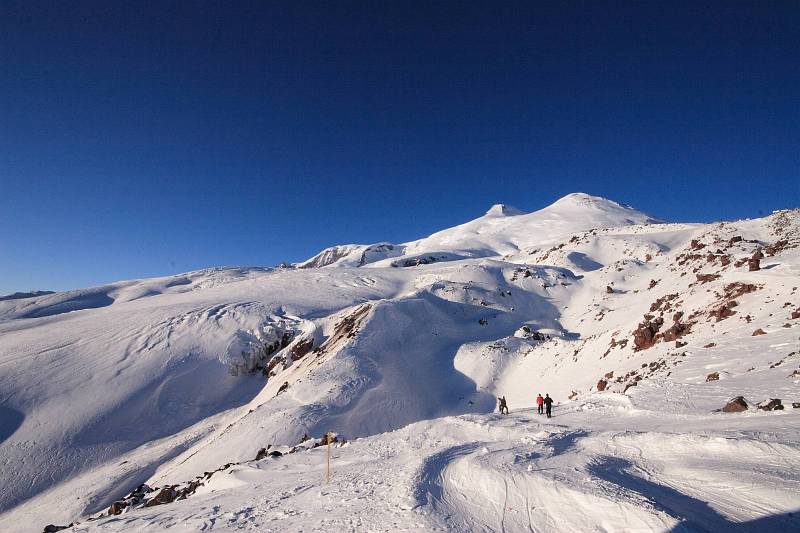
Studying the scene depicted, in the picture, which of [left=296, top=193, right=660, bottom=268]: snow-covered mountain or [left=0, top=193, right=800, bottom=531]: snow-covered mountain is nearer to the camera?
[left=0, top=193, right=800, bottom=531]: snow-covered mountain

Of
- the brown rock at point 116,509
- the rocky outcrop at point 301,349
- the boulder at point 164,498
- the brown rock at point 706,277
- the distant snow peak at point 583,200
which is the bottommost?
the brown rock at point 116,509

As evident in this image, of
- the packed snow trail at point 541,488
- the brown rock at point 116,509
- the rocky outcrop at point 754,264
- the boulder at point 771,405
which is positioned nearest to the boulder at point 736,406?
the boulder at point 771,405

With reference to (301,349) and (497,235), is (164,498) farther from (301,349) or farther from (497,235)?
(497,235)

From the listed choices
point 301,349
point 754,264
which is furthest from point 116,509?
point 754,264

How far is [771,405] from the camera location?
31.4 ft

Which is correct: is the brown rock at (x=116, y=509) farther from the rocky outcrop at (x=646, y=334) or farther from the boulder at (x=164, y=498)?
the rocky outcrop at (x=646, y=334)

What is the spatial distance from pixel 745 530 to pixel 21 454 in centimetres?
3608

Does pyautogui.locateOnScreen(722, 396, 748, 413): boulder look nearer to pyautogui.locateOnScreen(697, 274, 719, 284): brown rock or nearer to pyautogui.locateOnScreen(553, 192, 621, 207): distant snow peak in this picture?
pyautogui.locateOnScreen(697, 274, 719, 284): brown rock

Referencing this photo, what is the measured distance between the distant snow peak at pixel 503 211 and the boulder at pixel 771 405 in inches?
7127

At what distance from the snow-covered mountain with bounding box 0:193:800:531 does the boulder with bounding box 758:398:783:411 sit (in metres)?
0.18

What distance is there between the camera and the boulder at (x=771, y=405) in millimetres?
9409

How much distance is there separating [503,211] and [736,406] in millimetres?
189130

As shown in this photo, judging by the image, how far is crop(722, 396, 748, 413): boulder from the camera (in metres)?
10.0

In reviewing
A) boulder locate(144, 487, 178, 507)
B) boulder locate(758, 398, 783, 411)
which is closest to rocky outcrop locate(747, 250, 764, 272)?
boulder locate(758, 398, 783, 411)
